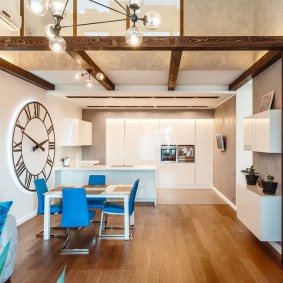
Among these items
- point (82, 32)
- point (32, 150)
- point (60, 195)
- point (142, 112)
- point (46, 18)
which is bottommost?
point (60, 195)

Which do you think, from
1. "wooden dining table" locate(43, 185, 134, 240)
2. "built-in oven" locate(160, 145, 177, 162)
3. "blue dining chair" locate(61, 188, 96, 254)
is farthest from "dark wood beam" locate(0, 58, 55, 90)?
"built-in oven" locate(160, 145, 177, 162)

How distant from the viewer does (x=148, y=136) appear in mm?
9789

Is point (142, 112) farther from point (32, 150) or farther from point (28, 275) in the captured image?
point (28, 275)

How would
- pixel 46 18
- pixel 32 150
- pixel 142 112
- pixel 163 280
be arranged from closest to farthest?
pixel 163 280 < pixel 46 18 < pixel 32 150 < pixel 142 112

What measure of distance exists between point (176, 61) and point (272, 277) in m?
2.96

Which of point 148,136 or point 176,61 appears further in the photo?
point 148,136

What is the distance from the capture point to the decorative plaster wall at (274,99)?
4008 millimetres

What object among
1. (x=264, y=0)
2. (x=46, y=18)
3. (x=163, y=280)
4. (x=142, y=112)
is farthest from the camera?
(x=142, y=112)

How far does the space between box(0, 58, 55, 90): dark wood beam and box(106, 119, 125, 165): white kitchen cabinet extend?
3.72m

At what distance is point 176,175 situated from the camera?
9719 mm

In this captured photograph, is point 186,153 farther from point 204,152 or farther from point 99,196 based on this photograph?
point 99,196

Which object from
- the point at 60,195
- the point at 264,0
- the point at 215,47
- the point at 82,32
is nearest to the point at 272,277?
the point at 215,47

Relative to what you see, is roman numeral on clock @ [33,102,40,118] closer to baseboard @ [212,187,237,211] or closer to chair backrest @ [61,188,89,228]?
chair backrest @ [61,188,89,228]

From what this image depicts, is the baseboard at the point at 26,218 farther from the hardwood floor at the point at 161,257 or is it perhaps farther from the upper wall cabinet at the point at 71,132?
the upper wall cabinet at the point at 71,132
